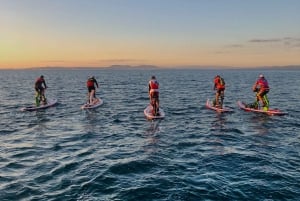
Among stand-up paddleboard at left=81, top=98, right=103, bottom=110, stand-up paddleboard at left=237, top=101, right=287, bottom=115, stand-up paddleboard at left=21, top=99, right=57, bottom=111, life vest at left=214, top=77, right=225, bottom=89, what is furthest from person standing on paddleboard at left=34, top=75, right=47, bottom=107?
stand-up paddleboard at left=237, top=101, right=287, bottom=115

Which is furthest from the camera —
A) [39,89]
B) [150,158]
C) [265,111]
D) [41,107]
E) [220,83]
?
[39,89]

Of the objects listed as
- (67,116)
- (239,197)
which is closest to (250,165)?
(239,197)

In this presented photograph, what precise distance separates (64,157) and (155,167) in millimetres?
3989

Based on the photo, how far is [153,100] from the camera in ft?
78.3

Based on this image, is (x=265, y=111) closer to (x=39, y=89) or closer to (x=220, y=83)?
(x=220, y=83)

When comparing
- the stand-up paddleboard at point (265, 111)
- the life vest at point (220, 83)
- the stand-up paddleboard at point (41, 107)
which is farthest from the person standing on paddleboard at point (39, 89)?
the stand-up paddleboard at point (265, 111)

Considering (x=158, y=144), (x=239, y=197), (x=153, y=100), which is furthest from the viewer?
(x=153, y=100)

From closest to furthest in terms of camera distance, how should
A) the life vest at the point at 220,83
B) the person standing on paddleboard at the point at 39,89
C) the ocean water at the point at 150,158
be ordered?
the ocean water at the point at 150,158 < the life vest at the point at 220,83 < the person standing on paddleboard at the point at 39,89

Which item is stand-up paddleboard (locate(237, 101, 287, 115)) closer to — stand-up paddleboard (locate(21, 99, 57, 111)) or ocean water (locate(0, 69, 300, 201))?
ocean water (locate(0, 69, 300, 201))

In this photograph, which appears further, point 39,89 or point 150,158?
point 39,89

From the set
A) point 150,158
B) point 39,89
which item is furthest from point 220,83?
point 39,89

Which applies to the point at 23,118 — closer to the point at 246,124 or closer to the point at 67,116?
the point at 67,116

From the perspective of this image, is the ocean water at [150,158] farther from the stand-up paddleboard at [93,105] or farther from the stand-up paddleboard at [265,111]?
the stand-up paddleboard at [93,105]

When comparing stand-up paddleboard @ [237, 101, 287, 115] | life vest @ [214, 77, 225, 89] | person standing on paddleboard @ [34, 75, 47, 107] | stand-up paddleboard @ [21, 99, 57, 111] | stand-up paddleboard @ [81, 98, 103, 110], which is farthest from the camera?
person standing on paddleboard @ [34, 75, 47, 107]
